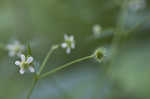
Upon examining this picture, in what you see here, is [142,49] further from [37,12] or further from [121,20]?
[37,12]

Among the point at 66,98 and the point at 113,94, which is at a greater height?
the point at 66,98

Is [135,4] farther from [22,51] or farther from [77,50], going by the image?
[22,51]

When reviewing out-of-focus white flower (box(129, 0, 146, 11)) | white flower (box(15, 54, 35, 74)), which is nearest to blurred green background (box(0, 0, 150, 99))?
out-of-focus white flower (box(129, 0, 146, 11))

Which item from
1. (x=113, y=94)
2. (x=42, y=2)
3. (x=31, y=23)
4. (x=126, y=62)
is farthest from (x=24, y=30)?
(x=113, y=94)

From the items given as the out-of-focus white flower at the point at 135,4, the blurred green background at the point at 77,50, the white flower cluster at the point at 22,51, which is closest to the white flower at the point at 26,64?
the white flower cluster at the point at 22,51

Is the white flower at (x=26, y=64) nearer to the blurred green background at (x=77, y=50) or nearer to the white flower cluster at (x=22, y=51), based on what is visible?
the white flower cluster at (x=22, y=51)

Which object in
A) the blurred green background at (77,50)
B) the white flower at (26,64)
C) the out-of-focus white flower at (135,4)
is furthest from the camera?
the out-of-focus white flower at (135,4)

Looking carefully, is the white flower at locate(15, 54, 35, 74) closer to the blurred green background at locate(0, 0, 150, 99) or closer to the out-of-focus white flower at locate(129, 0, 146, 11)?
the blurred green background at locate(0, 0, 150, 99)

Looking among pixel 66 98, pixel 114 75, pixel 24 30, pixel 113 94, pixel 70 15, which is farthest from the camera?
pixel 24 30

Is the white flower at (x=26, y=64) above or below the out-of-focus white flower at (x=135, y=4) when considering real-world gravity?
above
